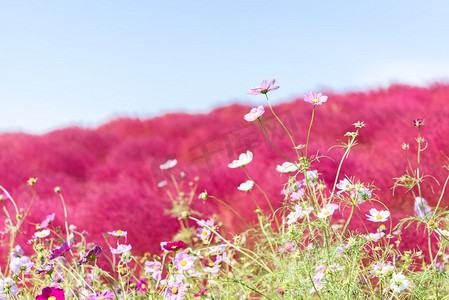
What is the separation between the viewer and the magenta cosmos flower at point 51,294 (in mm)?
1341

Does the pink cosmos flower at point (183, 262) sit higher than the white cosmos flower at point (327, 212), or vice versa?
the white cosmos flower at point (327, 212)

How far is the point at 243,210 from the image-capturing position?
8.66ft

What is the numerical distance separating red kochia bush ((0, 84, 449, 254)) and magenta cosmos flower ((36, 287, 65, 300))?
1280mm

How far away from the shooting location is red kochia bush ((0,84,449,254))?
2.70 m

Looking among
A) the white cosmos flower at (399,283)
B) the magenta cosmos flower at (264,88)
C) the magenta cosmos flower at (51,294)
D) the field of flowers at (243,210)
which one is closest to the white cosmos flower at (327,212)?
the field of flowers at (243,210)

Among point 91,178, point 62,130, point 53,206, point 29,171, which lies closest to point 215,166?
point 53,206

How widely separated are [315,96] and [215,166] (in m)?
1.80

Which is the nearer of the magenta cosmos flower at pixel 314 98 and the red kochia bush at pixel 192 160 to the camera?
the magenta cosmos flower at pixel 314 98

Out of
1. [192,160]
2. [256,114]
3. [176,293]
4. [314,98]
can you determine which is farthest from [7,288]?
[192,160]

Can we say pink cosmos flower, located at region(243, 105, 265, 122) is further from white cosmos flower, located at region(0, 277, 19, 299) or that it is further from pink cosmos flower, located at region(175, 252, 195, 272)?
white cosmos flower, located at region(0, 277, 19, 299)

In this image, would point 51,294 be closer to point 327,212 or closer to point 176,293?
point 176,293

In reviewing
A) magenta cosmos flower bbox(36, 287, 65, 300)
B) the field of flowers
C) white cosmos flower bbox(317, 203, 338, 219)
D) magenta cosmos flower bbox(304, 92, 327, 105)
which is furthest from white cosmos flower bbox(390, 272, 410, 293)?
magenta cosmos flower bbox(36, 287, 65, 300)

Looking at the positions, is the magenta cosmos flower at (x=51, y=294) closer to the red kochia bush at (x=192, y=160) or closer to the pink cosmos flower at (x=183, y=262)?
the pink cosmos flower at (x=183, y=262)

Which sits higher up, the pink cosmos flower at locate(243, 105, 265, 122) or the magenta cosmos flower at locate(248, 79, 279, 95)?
the magenta cosmos flower at locate(248, 79, 279, 95)
